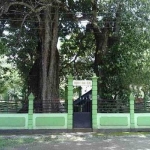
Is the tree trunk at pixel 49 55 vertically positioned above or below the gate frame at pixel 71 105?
above

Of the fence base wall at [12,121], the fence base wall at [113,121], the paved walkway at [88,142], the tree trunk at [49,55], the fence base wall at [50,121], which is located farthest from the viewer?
the tree trunk at [49,55]

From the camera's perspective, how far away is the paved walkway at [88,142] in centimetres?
826

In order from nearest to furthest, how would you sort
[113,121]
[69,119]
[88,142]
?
[88,142] < [69,119] < [113,121]

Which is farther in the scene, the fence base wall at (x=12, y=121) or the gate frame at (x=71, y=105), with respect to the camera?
the gate frame at (x=71, y=105)

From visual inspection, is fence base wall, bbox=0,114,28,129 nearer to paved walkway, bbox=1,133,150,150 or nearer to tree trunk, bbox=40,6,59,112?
paved walkway, bbox=1,133,150,150

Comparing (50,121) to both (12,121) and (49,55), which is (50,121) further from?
(49,55)

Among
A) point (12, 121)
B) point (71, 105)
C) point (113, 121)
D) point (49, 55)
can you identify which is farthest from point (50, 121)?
point (49, 55)

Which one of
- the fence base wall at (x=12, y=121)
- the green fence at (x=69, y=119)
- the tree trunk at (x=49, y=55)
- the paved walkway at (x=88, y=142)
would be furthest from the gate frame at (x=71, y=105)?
the tree trunk at (x=49, y=55)

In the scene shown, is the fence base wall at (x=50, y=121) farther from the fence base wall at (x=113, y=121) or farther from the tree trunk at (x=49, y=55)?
the tree trunk at (x=49, y=55)

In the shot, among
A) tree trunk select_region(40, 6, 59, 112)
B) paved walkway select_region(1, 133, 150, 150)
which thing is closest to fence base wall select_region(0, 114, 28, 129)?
paved walkway select_region(1, 133, 150, 150)

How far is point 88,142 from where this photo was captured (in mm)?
9117

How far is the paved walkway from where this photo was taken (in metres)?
8.26

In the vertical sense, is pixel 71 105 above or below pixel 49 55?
below

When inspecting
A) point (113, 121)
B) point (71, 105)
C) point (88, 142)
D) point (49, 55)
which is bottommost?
point (88, 142)
